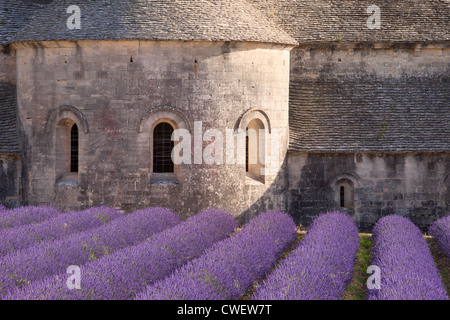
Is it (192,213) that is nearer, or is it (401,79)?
(192,213)

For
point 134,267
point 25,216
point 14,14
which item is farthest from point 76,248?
point 14,14

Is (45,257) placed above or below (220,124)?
below

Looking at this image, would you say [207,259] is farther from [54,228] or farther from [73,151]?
[73,151]

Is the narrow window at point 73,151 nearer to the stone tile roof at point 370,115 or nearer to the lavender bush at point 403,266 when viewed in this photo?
the stone tile roof at point 370,115

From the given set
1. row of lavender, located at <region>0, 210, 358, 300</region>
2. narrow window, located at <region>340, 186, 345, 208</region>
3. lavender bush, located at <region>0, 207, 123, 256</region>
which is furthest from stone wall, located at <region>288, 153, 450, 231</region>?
lavender bush, located at <region>0, 207, 123, 256</region>

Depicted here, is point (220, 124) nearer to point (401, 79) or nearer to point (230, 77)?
point (230, 77)

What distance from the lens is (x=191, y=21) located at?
15227 millimetres

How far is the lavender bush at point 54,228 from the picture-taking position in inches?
425

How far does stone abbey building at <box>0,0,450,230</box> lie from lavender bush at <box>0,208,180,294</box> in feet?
7.97

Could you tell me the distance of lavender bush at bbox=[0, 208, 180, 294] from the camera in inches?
339
